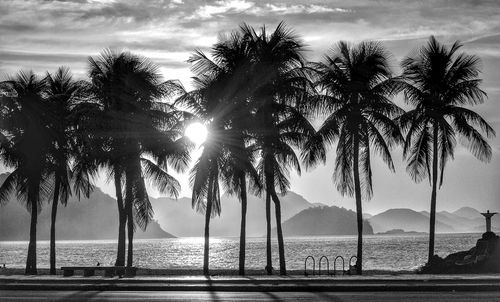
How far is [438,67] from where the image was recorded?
47969mm

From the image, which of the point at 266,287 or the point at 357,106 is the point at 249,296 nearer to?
the point at 266,287

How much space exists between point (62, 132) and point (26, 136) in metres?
2.24

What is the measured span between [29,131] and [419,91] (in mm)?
23600

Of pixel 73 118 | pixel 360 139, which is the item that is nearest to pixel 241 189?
pixel 360 139

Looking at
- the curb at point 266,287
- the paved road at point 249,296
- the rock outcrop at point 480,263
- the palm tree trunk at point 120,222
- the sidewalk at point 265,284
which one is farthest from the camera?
the palm tree trunk at point 120,222

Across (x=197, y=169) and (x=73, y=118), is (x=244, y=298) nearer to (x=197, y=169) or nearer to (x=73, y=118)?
(x=197, y=169)

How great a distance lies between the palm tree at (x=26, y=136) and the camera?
163ft

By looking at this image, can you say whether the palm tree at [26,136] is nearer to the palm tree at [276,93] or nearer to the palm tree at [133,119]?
the palm tree at [133,119]

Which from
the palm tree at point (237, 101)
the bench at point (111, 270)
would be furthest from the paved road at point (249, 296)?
the palm tree at point (237, 101)

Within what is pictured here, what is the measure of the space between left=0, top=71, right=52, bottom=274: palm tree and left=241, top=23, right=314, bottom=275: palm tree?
13926mm

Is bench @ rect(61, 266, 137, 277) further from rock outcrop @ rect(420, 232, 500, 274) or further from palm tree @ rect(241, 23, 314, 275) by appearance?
rock outcrop @ rect(420, 232, 500, 274)

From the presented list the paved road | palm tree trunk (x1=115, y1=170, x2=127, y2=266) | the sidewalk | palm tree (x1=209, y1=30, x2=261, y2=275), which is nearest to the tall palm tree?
palm tree (x1=209, y1=30, x2=261, y2=275)

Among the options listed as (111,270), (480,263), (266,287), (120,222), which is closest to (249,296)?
(266,287)

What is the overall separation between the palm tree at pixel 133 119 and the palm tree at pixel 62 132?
3.34m
